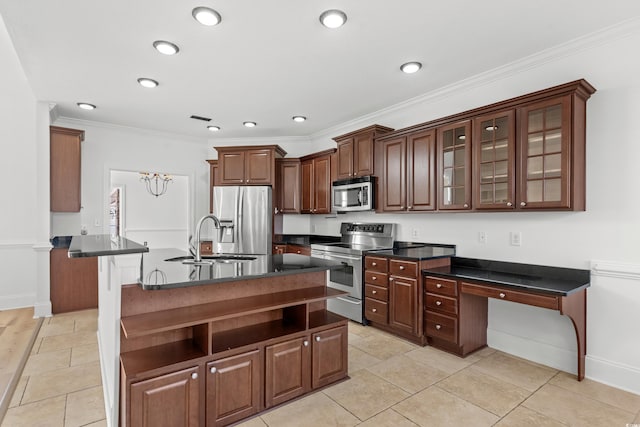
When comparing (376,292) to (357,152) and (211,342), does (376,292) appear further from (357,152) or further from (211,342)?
(211,342)

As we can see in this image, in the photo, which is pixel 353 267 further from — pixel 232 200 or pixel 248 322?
pixel 232 200

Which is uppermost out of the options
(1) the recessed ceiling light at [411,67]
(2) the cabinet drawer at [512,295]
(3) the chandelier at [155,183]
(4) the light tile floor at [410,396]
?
(1) the recessed ceiling light at [411,67]

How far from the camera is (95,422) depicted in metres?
2.06

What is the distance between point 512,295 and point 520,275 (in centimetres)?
48

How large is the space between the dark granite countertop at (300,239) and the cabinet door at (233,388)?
296cm

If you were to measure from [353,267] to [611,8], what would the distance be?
3004 mm

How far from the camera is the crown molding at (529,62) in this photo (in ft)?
8.01

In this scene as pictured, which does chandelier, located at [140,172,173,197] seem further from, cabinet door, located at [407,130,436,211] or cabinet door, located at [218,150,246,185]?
cabinet door, located at [407,130,436,211]

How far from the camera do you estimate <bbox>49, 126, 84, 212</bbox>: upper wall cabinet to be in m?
4.28

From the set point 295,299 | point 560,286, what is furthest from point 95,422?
point 560,286

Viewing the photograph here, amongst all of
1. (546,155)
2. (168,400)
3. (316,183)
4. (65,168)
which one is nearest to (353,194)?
(316,183)

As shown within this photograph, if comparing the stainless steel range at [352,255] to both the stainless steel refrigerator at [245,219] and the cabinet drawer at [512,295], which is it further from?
the cabinet drawer at [512,295]

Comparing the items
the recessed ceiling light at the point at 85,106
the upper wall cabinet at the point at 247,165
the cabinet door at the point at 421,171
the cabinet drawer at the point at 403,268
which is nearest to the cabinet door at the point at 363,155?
the cabinet door at the point at 421,171

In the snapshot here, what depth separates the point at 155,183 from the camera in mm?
6750
